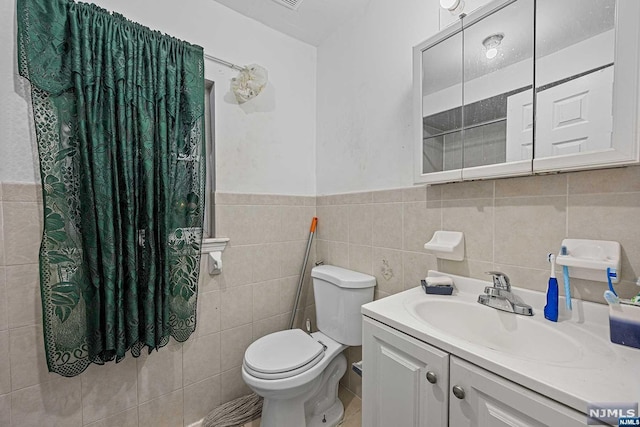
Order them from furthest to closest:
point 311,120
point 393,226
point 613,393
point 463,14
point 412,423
→ point 311,120 → point 393,226 → point 463,14 → point 412,423 → point 613,393

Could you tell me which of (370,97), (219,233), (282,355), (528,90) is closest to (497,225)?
(528,90)

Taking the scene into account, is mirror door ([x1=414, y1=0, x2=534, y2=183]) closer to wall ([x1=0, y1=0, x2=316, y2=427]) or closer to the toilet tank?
the toilet tank

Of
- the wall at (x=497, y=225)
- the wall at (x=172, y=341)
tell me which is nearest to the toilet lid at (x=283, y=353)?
the wall at (x=172, y=341)

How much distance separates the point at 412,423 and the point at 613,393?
517 millimetres

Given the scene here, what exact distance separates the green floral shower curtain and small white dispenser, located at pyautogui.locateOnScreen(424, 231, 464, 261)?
120 centimetres

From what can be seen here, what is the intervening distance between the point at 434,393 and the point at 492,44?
1.23 meters

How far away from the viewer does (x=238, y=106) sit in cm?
158

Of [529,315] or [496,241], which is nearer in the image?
[529,315]

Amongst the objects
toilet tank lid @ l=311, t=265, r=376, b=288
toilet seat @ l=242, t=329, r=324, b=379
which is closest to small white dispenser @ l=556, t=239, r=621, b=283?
toilet tank lid @ l=311, t=265, r=376, b=288

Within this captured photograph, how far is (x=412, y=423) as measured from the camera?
81 cm

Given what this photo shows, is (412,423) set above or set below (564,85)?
below

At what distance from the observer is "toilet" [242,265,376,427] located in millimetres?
1205

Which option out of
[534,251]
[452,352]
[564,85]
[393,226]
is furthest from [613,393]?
[393,226]

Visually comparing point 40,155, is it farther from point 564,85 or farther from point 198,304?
point 564,85
